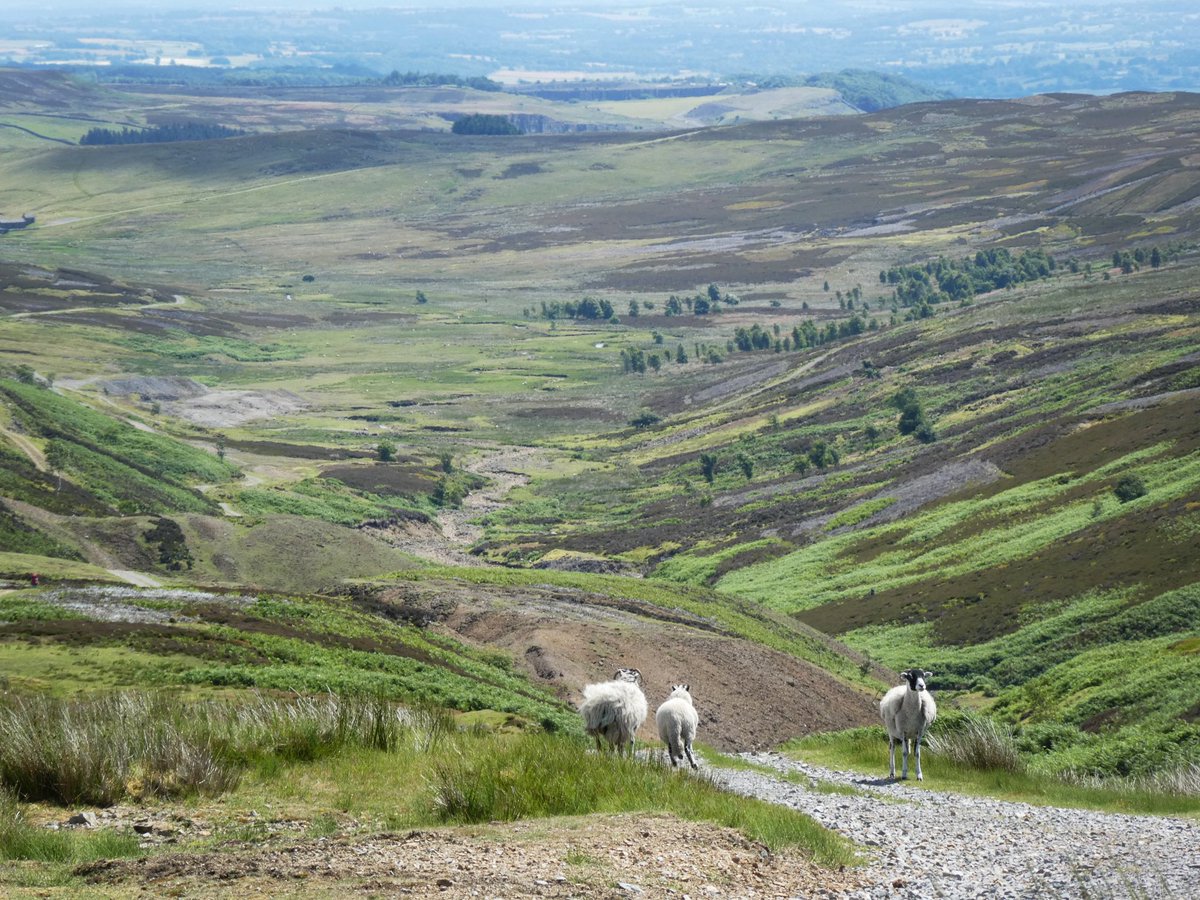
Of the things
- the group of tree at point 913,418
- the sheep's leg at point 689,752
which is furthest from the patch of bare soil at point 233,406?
the sheep's leg at point 689,752

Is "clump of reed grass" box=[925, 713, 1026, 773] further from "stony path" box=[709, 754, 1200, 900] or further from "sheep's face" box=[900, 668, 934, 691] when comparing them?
"stony path" box=[709, 754, 1200, 900]

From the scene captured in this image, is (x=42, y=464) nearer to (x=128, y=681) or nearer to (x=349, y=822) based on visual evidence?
(x=128, y=681)

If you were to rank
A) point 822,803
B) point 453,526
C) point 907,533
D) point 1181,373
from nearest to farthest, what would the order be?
point 822,803, point 907,533, point 1181,373, point 453,526

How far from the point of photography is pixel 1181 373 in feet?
352

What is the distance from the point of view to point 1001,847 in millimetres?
18031

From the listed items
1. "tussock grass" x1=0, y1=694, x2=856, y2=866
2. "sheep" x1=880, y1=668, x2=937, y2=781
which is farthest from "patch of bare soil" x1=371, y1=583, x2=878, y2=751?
"tussock grass" x1=0, y1=694, x2=856, y2=866

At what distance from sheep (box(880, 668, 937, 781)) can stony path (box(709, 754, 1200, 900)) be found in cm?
207

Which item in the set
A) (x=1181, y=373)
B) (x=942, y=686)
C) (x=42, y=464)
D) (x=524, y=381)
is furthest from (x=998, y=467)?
(x=524, y=381)

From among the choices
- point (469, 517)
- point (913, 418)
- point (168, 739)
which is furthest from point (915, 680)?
point (913, 418)

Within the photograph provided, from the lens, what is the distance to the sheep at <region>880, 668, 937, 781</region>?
25688mm

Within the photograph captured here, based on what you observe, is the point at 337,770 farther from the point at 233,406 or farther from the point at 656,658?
the point at 233,406

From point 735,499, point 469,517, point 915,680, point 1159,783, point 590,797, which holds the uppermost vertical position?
point 590,797

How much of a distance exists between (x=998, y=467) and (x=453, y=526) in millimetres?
47644

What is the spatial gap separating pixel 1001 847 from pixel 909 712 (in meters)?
7.93
